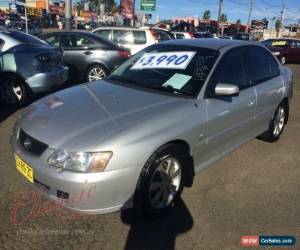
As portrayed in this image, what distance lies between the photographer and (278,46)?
71.8 feet

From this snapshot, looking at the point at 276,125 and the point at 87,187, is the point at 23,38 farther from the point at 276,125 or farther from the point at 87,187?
the point at 87,187

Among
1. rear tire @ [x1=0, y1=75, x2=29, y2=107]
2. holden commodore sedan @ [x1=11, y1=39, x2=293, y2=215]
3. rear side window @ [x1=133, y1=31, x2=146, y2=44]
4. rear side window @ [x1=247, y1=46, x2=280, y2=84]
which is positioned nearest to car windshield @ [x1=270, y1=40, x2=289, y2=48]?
rear side window @ [x1=133, y1=31, x2=146, y2=44]

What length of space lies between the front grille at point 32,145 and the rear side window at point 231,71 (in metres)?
1.86

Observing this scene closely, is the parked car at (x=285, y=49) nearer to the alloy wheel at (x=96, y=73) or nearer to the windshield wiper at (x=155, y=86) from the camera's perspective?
the alloy wheel at (x=96, y=73)

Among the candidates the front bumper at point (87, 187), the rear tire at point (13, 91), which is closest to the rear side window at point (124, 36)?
the rear tire at point (13, 91)

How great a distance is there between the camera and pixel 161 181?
3316 millimetres

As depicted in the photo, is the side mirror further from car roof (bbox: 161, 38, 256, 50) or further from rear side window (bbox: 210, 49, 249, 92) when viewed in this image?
car roof (bbox: 161, 38, 256, 50)

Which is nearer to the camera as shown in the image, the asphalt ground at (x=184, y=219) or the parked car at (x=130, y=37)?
the asphalt ground at (x=184, y=219)

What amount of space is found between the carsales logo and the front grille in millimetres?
1909

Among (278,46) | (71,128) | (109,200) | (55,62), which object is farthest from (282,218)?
(278,46)

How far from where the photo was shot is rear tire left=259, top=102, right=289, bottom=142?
543cm

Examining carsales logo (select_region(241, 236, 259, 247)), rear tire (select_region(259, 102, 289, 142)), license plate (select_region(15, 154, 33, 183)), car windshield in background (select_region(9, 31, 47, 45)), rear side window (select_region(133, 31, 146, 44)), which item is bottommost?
carsales logo (select_region(241, 236, 259, 247))

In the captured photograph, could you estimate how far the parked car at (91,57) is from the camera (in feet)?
30.4

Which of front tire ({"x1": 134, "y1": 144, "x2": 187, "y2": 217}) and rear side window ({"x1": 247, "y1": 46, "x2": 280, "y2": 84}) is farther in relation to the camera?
rear side window ({"x1": 247, "y1": 46, "x2": 280, "y2": 84})
